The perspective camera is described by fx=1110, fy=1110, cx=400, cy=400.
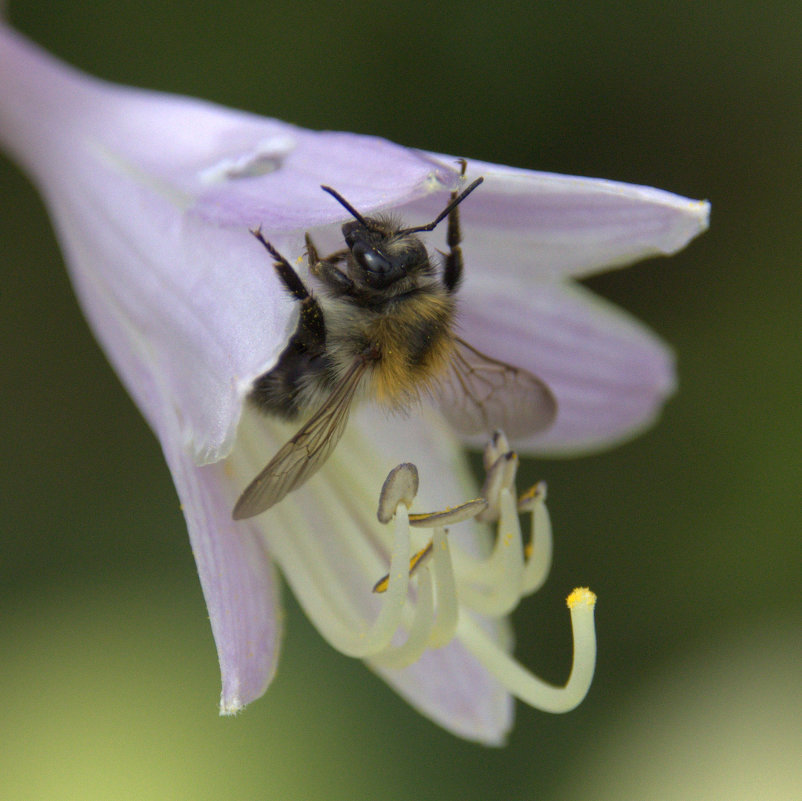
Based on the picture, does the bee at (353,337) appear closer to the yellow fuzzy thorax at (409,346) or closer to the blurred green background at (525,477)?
the yellow fuzzy thorax at (409,346)

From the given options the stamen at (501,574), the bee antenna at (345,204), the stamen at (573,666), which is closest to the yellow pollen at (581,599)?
the stamen at (573,666)

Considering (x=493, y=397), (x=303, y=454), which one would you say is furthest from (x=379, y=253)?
(x=493, y=397)

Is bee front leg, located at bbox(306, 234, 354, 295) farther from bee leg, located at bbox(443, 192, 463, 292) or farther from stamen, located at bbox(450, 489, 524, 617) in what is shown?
stamen, located at bbox(450, 489, 524, 617)

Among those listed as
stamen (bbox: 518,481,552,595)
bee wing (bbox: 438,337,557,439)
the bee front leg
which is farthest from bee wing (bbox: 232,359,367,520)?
stamen (bbox: 518,481,552,595)

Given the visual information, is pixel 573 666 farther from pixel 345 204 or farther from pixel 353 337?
pixel 345 204

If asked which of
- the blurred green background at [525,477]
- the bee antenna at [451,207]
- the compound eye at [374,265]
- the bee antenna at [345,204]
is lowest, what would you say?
the blurred green background at [525,477]

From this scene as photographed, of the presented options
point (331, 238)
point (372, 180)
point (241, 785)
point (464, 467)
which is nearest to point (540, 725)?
point (241, 785)

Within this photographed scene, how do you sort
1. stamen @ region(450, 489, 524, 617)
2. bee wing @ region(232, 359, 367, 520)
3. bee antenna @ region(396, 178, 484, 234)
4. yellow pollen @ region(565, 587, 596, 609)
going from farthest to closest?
stamen @ region(450, 489, 524, 617) → yellow pollen @ region(565, 587, 596, 609) → bee antenna @ region(396, 178, 484, 234) → bee wing @ region(232, 359, 367, 520)

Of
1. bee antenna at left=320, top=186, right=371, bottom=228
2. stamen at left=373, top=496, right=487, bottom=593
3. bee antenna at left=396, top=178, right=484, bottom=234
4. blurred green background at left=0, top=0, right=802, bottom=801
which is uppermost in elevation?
bee antenna at left=320, top=186, right=371, bottom=228
